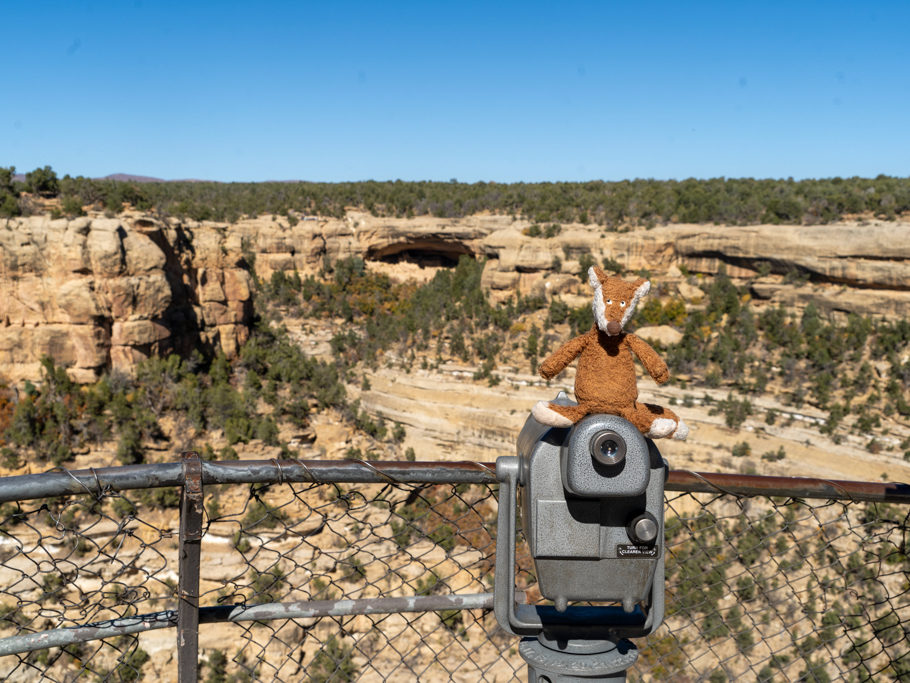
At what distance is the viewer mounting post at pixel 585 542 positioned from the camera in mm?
1388

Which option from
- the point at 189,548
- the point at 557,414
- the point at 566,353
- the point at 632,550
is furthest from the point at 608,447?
the point at 189,548

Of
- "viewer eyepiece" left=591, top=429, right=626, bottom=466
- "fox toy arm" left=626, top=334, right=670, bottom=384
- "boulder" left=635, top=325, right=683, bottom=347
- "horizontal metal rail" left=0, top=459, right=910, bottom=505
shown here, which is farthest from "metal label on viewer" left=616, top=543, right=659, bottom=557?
"boulder" left=635, top=325, right=683, bottom=347

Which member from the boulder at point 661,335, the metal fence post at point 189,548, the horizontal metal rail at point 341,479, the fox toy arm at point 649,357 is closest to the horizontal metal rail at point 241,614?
the metal fence post at point 189,548

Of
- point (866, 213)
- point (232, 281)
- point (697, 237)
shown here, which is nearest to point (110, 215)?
point (232, 281)

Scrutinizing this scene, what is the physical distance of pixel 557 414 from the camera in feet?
5.02

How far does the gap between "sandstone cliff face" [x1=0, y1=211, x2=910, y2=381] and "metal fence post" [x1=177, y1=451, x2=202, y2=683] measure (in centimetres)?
1553

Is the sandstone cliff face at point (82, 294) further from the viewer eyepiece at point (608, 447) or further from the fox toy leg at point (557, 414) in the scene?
the viewer eyepiece at point (608, 447)

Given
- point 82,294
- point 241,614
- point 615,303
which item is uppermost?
Answer: point 615,303

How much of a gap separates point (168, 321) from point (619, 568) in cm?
1717

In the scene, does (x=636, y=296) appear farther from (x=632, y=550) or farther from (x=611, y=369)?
(x=632, y=550)

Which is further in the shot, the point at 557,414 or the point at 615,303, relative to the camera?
the point at 615,303

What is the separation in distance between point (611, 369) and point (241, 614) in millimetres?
1219

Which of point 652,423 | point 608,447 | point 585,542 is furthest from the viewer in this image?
point 652,423

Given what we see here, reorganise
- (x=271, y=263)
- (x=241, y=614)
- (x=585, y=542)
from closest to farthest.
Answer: (x=585, y=542)
(x=241, y=614)
(x=271, y=263)
